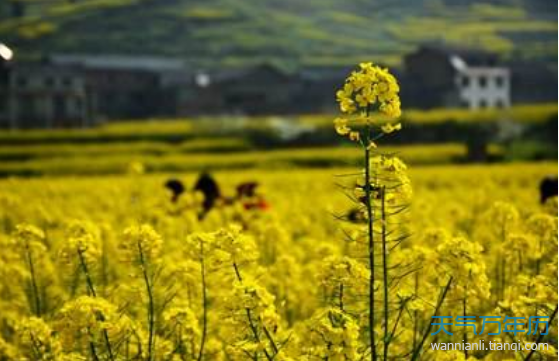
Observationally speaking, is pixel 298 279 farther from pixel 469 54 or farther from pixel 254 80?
pixel 254 80

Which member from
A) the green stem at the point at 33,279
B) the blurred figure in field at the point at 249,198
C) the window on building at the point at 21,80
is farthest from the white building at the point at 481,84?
the green stem at the point at 33,279

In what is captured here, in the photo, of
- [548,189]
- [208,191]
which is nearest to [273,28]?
[208,191]

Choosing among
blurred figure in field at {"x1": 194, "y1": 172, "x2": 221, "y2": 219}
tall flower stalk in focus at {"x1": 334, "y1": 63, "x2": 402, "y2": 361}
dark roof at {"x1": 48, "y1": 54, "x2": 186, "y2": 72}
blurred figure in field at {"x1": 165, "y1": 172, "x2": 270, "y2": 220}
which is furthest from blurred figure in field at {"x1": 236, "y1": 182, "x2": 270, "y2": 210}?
dark roof at {"x1": 48, "y1": 54, "x2": 186, "y2": 72}

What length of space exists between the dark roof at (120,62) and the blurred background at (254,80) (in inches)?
8.7

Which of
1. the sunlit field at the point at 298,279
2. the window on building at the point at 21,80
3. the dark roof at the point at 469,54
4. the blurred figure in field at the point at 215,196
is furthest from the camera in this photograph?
the dark roof at the point at 469,54

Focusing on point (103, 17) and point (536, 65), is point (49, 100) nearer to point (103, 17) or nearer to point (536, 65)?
point (536, 65)

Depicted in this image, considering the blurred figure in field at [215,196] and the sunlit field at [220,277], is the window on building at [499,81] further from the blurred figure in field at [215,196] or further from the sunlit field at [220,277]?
the blurred figure in field at [215,196]

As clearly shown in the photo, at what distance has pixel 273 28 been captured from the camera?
77688 millimetres

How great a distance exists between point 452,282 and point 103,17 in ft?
243

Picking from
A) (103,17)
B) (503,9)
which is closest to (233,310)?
(503,9)

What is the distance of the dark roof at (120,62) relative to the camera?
5431cm

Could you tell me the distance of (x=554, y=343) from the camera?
249 inches

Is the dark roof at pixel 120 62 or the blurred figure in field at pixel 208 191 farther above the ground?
the dark roof at pixel 120 62

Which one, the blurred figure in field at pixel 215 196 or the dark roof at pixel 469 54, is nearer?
the blurred figure in field at pixel 215 196
